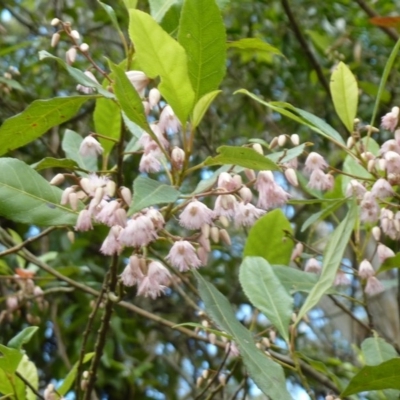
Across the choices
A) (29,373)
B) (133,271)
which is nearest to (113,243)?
(133,271)

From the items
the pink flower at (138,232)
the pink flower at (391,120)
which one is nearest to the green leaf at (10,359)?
the pink flower at (138,232)

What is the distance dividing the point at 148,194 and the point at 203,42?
0.87 feet

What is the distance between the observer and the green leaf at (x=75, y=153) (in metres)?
1.41

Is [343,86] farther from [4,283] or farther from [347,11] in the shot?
[347,11]

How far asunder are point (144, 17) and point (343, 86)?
0.52 m

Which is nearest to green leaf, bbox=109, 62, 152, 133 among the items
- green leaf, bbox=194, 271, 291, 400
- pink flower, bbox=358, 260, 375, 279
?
green leaf, bbox=194, 271, 291, 400

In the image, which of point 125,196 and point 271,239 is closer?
point 125,196

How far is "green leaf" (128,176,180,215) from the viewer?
851 millimetres

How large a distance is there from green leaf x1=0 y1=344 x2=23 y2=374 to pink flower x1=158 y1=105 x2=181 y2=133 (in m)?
0.44

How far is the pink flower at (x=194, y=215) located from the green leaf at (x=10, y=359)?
1.21ft

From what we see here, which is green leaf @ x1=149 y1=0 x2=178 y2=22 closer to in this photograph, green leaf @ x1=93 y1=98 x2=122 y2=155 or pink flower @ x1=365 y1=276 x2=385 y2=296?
green leaf @ x1=93 y1=98 x2=122 y2=155

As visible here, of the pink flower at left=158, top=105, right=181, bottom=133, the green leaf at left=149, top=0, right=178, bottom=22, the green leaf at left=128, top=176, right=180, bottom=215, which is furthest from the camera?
the green leaf at left=149, top=0, right=178, bottom=22

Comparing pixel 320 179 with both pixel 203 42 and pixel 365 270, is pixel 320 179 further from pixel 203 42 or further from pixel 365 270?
pixel 203 42

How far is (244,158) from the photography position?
940 millimetres
